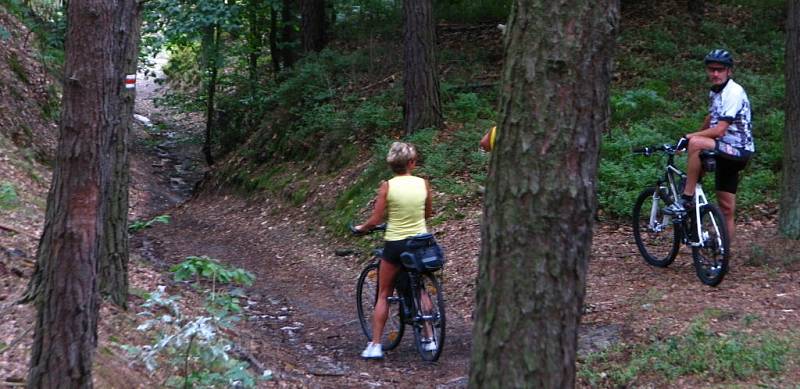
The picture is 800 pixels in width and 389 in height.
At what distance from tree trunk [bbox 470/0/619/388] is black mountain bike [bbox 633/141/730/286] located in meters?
4.33

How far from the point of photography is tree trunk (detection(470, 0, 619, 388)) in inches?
144

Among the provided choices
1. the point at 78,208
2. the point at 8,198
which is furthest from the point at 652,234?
the point at 8,198

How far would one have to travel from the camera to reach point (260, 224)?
1462 centimetres

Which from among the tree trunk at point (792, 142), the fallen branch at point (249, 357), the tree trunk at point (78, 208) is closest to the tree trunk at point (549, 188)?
the tree trunk at point (78, 208)

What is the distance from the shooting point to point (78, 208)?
4.64m

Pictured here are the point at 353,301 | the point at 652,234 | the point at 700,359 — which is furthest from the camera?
the point at 353,301

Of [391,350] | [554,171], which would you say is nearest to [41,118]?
[391,350]

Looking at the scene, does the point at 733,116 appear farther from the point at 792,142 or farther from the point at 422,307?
the point at 422,307

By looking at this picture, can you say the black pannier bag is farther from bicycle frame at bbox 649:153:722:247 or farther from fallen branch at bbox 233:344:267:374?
bicycle frame at bbox 649:153:722:247

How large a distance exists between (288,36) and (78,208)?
16932mm

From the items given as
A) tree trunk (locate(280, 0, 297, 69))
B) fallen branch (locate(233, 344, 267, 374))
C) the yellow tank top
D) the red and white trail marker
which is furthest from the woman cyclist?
tree trunk (locate(280, 0, 297, 69))

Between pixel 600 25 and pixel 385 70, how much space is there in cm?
1388

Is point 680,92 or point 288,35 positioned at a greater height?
point 288,35

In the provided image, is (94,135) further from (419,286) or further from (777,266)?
(777,266)
